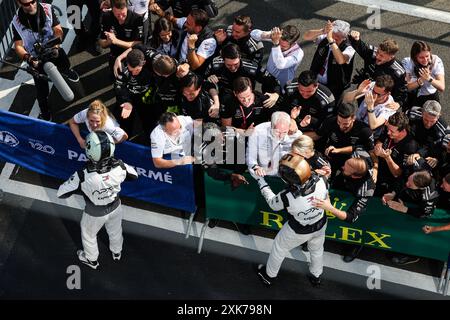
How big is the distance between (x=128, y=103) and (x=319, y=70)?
104 inches

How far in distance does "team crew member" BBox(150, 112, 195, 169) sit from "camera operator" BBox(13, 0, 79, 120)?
2.38m

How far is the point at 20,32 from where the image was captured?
33.3 ft

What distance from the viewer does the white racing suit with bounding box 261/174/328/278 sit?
8.12 m

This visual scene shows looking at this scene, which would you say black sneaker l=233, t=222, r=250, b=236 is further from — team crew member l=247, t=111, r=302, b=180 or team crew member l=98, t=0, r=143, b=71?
team crew member l=98, t=0, r=143, b=71

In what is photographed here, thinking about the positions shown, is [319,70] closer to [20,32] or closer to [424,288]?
[424,288]

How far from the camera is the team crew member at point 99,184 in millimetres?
8344

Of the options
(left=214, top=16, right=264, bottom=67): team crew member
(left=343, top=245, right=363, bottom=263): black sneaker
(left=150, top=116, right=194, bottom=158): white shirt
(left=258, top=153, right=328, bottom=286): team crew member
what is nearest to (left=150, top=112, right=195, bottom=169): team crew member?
(left=150, top=116, right=194, bottom=158): white shirt

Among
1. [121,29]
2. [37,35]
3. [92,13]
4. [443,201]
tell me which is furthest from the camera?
[92,13]

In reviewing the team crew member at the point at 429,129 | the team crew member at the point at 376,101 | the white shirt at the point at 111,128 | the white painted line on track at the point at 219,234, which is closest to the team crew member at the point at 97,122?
the white shirt at the point at 111,128

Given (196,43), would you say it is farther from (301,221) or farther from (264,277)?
(264,277)

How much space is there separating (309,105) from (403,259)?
2.36m

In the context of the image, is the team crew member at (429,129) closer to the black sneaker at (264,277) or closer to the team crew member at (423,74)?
the team crew member at (423,74)

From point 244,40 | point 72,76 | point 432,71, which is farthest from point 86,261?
point 432,71

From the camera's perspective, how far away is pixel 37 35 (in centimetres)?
1020
